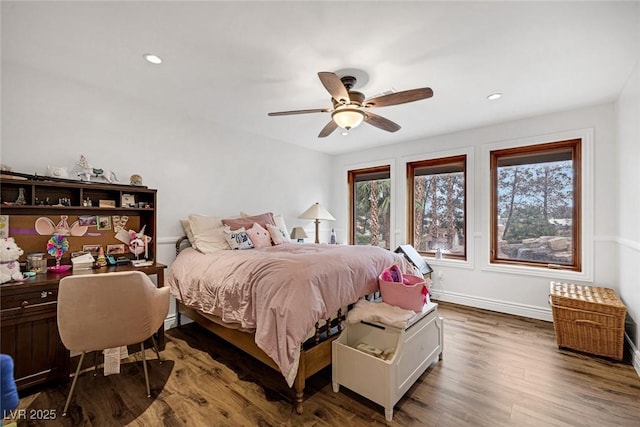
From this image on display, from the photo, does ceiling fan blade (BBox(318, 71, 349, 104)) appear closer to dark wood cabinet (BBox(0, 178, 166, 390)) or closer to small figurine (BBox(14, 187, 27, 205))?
dark wood cabinet (BBox(0, 178, 166, 390))

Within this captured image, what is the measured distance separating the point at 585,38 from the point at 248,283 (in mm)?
2934

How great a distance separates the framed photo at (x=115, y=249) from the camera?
9.18 feet

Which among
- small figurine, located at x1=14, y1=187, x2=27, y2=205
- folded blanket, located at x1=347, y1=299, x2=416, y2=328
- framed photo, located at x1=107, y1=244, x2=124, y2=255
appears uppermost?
small figurine, located at x1=14, y1=187, x2=27, y2=205

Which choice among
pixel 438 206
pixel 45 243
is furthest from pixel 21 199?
pixel 438 206

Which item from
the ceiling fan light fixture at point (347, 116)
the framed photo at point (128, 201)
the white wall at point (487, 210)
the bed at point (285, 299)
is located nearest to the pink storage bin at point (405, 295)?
the bed at point (285, 299)

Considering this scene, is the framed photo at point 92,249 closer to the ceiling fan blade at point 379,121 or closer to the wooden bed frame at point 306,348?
the wooden bed frame at point 306,348

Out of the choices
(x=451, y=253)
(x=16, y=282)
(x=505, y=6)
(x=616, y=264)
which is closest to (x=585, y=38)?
(x=505, y=6)

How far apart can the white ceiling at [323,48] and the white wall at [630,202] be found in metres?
0.24

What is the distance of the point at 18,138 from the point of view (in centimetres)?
237

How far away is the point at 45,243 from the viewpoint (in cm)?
244

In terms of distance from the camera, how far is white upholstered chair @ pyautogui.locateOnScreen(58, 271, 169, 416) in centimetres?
177

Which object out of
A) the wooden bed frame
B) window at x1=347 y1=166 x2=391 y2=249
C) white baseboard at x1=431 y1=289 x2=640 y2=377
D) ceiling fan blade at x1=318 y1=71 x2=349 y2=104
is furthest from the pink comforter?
window at x1=347 y1=166 x2=391 y2=249

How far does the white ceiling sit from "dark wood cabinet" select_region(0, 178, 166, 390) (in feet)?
3.43

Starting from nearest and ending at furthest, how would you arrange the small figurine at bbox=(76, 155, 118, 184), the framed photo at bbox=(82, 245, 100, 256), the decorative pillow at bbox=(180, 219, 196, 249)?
the small figurine at bbox=(76, 155, 118, 184) < the framed photo at bbox=(82, 245, 100, 256) < the decorative pillow at bbox=(180, 219, 196, 249)
